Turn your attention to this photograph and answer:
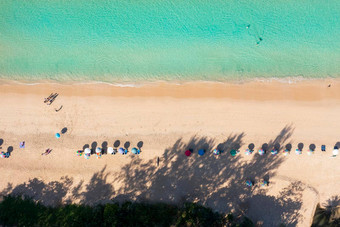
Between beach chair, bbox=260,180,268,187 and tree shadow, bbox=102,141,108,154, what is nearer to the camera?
beach chair, bbox=260,180,268,187

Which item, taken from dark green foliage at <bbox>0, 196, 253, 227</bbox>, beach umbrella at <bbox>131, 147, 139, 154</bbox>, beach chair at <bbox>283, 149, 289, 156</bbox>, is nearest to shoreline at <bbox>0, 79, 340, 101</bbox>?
beach chair at <bbox>283, 149, 289, 156</bbox>

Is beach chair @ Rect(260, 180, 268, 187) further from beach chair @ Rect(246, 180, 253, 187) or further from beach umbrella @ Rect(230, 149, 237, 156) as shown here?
beach umbrella @ Rect(230, 149, 237, 156)

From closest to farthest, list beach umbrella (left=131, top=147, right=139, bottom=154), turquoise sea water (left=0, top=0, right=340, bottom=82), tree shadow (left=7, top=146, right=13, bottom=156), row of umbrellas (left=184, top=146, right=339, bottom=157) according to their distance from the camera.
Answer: row of umbrellas (left=184, top=146, right=339, bottom=157) < beach umbrella (left=131, top=147, right=139, bottom=154) < tree shadow (left=7, top=146, right=13, bottom=156) < turquoise sea water (left=0, top=0, right=340, bottom=82)

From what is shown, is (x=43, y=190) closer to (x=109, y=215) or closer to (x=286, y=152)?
(x=109, y=215)

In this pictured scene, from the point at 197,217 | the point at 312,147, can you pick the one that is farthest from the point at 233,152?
the point at 312,147

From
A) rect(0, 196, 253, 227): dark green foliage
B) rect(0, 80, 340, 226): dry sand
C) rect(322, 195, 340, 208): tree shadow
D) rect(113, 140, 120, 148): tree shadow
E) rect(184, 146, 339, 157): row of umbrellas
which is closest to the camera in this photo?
rect(0, 196, 253, 227): dark green foliage

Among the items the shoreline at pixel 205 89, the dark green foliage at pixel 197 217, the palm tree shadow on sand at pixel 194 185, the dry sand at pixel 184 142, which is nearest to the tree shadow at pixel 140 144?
the dry sand at pixel 184 142
